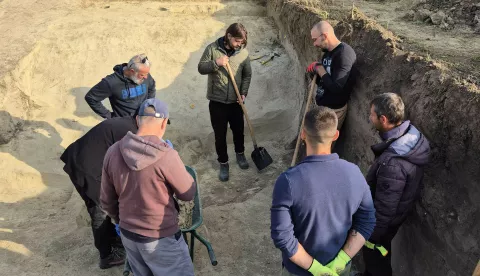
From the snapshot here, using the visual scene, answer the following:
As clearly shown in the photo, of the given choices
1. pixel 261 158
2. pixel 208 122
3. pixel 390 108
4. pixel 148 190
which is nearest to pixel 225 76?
pixel 261 158

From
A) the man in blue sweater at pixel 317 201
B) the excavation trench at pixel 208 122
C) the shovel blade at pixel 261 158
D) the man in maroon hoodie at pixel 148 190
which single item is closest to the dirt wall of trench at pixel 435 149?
the excavation trench at pixel 208 122

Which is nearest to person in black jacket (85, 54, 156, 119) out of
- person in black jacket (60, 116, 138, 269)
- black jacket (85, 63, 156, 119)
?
black jacket (85, 63, 156, 119)

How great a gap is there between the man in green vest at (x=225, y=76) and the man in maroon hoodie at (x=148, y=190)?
2.44m

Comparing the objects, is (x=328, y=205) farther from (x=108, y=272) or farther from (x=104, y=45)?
(x=104, y=45)

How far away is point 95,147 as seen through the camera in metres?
3.72

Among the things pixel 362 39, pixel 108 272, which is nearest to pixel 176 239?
pixel 108 272

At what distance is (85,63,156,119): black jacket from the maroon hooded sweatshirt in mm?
2147

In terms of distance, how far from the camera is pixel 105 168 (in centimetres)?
292

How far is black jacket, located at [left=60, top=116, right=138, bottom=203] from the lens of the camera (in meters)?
3.71

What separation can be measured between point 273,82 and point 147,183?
574 centimetres

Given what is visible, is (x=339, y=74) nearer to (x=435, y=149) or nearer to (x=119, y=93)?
(x=435, y=149)

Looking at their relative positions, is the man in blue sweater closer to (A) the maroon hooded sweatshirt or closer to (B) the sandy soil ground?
(A) the maroon hooded sweatshirt

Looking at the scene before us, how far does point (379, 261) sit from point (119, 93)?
3521 millimetres

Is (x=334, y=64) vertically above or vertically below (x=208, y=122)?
above
